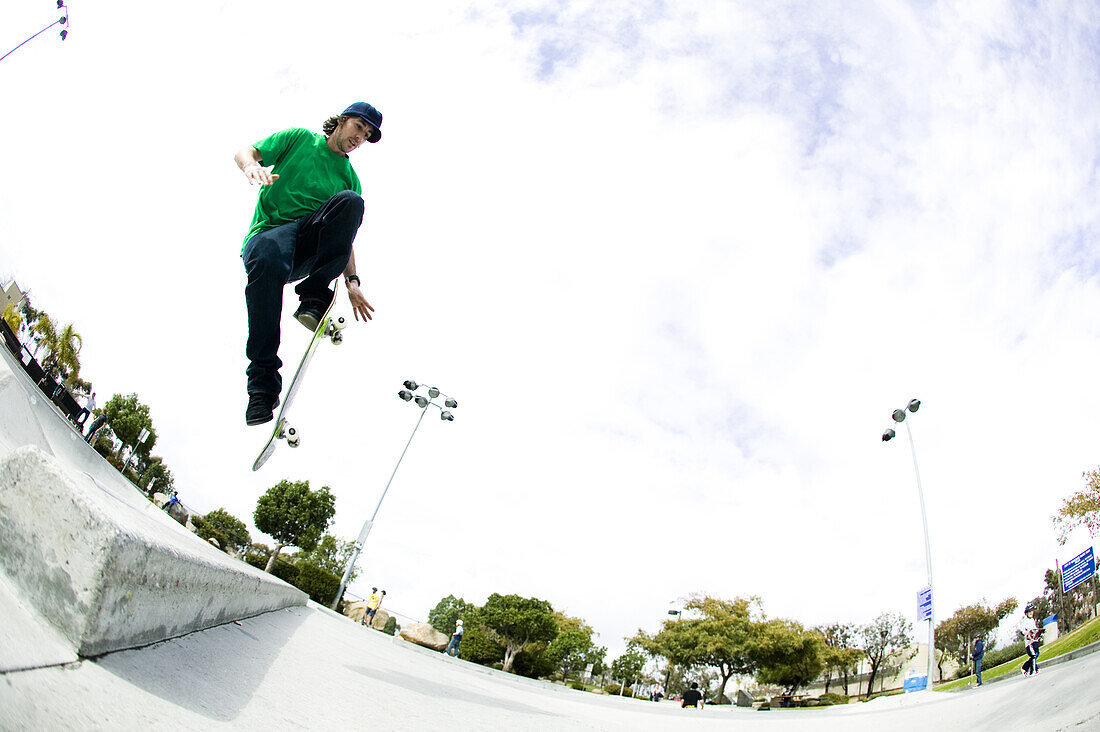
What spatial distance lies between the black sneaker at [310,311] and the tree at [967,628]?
50914mm

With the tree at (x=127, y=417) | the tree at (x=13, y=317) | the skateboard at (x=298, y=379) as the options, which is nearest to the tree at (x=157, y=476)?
the tree at (x=127, y=417)

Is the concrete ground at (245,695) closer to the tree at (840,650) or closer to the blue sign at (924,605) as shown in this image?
the blue sign at (924,605)

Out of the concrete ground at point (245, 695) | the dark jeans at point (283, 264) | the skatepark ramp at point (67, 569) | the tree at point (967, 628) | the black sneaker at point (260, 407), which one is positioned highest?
the tree at point (967, 628)

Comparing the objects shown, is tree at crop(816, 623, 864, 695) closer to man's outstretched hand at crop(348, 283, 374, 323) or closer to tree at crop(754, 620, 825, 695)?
tree at crop(754, 620, 825, 695)

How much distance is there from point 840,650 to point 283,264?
49088 millimetres

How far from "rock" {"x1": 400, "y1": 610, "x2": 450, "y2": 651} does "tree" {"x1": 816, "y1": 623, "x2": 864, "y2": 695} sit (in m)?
26.4

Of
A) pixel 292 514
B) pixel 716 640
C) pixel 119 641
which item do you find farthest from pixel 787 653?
pixel 119 641

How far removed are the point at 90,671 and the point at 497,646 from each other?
3383 cm

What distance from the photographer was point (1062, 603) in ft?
94.3

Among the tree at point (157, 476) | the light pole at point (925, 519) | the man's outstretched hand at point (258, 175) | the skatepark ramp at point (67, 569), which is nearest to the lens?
the skatepark ramp at point (67, 569)

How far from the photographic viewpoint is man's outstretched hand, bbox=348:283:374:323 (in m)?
4.48

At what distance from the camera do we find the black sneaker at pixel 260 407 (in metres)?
3.52

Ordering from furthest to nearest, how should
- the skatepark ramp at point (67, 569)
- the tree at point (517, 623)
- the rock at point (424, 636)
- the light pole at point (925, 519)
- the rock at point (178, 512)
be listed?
the tree at point (517, 623)
the rock at point (178, 512)
the rock at point (424, 636)
the light pole at point (925, 519)
the skatepark ramp at point (67, 569)

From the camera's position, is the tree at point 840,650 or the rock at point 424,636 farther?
the tree at point 840,650
